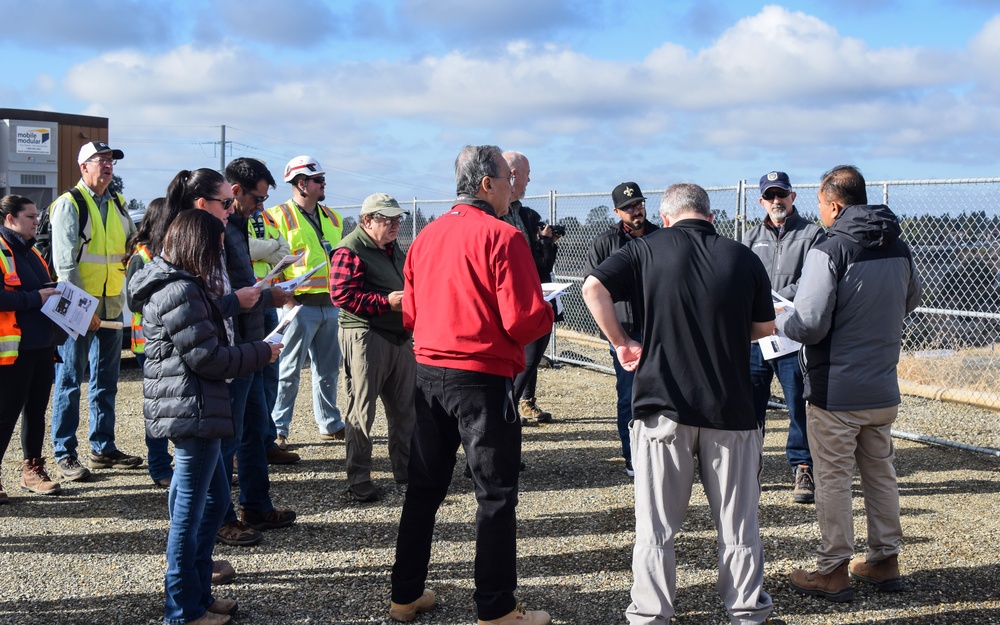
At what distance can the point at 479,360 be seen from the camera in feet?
11.5

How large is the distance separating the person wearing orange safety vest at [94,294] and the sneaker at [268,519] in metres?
1.67

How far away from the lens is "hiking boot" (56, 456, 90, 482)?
5.80m

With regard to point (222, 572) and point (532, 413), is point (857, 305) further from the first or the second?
point (532, 413)

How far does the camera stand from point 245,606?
3939mm

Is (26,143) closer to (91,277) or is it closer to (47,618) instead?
(91,277)

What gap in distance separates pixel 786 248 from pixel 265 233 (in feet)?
11.4

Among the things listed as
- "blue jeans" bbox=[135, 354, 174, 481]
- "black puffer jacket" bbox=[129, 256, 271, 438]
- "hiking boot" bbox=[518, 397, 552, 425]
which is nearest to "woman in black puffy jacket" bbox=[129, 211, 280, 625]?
"black puffer jacket" bbox=[129, 256, 271, 438]

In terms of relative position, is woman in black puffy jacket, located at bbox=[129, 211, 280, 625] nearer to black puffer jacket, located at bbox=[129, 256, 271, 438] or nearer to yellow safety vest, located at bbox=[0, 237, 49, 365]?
black puffer jacket, located at bbox=[129, 256, 271, 438]

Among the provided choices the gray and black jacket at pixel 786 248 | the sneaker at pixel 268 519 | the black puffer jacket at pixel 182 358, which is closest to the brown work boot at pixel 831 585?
the gray and black jacket at pixel 786 248

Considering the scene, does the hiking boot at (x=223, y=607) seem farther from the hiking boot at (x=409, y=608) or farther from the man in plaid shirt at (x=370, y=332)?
the man in plaid shirt at (x=370, y=332)

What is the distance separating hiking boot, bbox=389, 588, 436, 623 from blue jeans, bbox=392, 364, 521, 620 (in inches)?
8.3

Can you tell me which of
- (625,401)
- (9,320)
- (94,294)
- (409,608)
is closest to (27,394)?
(9,320)

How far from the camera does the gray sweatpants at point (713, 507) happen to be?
3.31 meters

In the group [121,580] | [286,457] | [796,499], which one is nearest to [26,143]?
[286,457]
